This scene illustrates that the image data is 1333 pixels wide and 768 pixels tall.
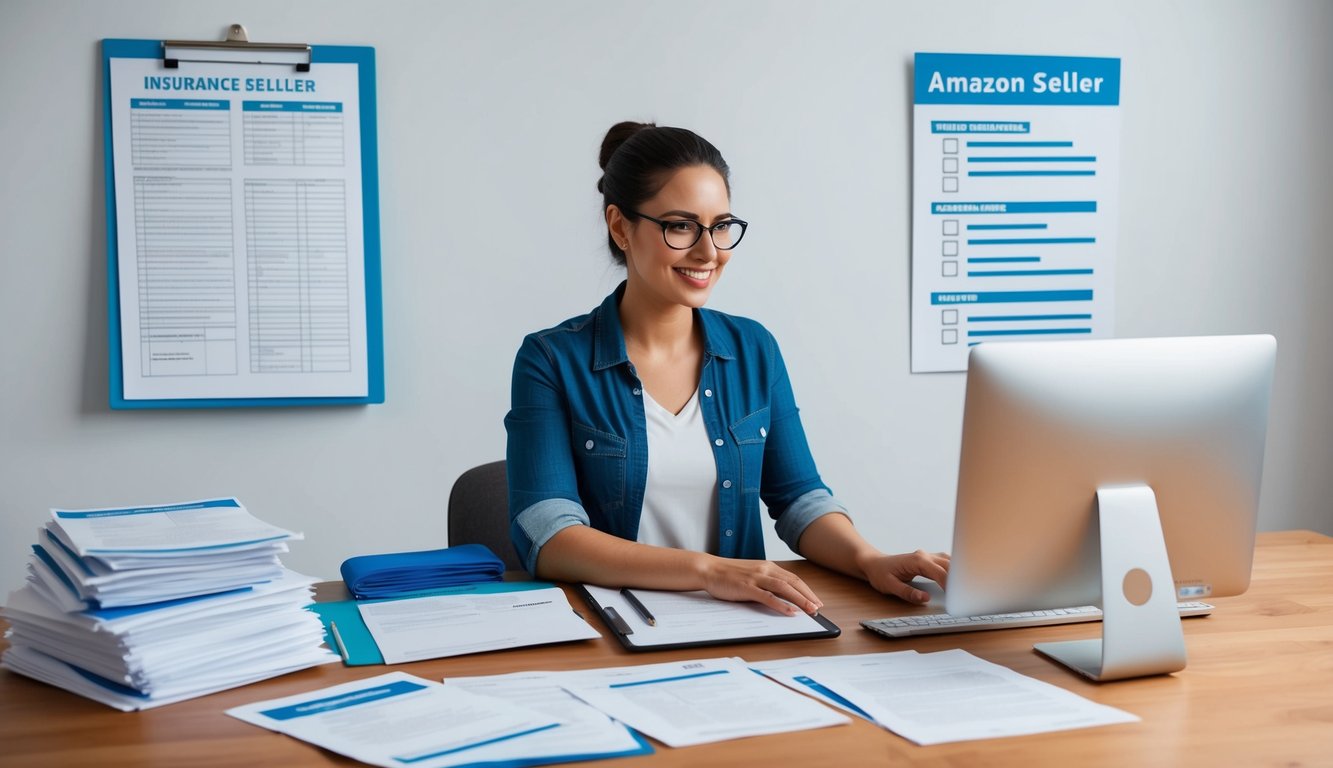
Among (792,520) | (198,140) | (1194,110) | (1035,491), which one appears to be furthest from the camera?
(1194,110)

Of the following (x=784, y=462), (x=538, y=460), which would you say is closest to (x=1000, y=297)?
(x=784, y=462)

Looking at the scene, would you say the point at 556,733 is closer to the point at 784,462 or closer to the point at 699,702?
the point at 699,702

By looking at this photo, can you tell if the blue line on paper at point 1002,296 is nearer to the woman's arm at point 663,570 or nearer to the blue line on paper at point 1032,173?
the blue line on paper at point 1032,173

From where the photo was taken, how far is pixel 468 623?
1.44m

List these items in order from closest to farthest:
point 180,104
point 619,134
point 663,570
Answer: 1. point 663,570
2. point 619,134
3. point 180,104

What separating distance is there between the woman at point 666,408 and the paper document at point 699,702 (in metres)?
0.48

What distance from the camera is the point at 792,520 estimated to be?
1940mm

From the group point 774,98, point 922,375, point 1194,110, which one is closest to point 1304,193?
point 1194,110

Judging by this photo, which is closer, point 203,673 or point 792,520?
point 203,673

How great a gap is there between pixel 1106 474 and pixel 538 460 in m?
0.87

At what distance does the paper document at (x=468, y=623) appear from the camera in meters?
1.35

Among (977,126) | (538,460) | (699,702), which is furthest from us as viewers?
(977,126)

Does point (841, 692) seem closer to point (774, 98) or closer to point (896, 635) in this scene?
point (896, 635)

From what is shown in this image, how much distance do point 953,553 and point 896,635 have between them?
0.18m
